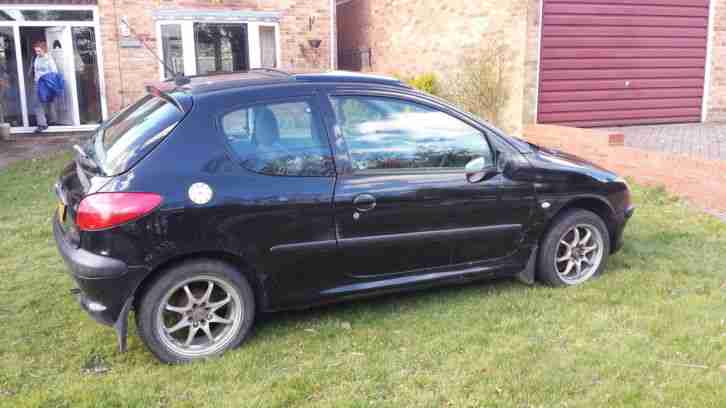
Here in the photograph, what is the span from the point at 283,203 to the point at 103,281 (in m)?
1.08

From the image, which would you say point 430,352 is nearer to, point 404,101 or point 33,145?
point 404,101

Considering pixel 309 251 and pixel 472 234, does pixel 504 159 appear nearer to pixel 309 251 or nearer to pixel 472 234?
pixel 472 234

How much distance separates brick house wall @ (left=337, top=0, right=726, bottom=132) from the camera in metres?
11.3

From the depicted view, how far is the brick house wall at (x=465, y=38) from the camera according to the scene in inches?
446

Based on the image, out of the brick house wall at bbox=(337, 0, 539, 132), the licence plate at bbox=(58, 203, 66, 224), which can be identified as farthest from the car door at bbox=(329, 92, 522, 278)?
the brick house wall at bbox=(337, 0, 539, 132)

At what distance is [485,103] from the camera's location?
39.6ft

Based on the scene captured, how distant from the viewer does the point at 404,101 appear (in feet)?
14.7

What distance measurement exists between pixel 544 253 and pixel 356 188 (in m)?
1.65

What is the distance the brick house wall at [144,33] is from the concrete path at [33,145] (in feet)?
4.87

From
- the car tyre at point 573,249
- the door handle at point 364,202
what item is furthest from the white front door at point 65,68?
the car tyre at point 573,249

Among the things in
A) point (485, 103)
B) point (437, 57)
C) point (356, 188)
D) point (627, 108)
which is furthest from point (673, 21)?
point (356, 188)

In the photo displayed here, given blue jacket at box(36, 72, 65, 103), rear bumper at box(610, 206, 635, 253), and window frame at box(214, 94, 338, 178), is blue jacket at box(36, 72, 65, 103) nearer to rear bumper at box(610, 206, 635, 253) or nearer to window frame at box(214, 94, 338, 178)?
window frame at box(214, 94, 338, 178)

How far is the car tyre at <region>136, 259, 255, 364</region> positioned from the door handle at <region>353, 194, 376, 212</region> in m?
0.82

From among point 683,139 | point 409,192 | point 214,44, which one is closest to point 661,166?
point 683,139
